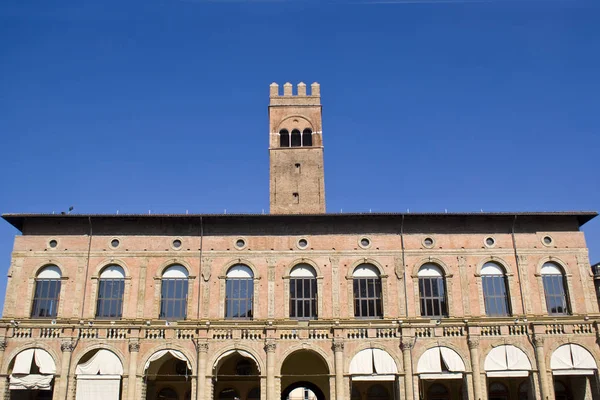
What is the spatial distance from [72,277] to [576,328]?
31971 mm

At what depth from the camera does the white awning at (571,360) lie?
3559 centimetres

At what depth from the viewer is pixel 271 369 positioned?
116ft

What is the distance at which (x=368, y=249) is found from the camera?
131 feet

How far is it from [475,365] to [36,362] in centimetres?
2615

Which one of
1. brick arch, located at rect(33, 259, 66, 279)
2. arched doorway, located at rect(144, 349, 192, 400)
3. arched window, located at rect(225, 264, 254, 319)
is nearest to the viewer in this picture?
arched doorway, located at rect(144, 349, 192, 400)

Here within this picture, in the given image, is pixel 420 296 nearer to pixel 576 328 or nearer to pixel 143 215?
pixel 576 328

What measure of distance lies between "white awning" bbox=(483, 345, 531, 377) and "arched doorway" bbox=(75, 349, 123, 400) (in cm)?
2195

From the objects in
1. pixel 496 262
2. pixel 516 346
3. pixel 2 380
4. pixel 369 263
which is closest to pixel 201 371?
pixel 2 380

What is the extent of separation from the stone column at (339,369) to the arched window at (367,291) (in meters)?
3.72

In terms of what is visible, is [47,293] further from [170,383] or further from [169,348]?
[170,383]

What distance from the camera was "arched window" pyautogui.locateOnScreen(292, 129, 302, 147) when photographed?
56.7 metres

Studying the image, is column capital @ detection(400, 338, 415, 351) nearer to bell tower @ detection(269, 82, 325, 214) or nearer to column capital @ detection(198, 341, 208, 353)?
column capital @ detection(198, 341, 208, 353)

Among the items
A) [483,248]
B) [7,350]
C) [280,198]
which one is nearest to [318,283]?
[483,248]

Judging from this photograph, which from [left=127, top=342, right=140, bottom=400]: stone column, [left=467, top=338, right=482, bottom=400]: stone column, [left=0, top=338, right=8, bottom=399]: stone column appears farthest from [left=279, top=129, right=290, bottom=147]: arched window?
[left=0, top=338, right=8, bottom=399]: stone column
